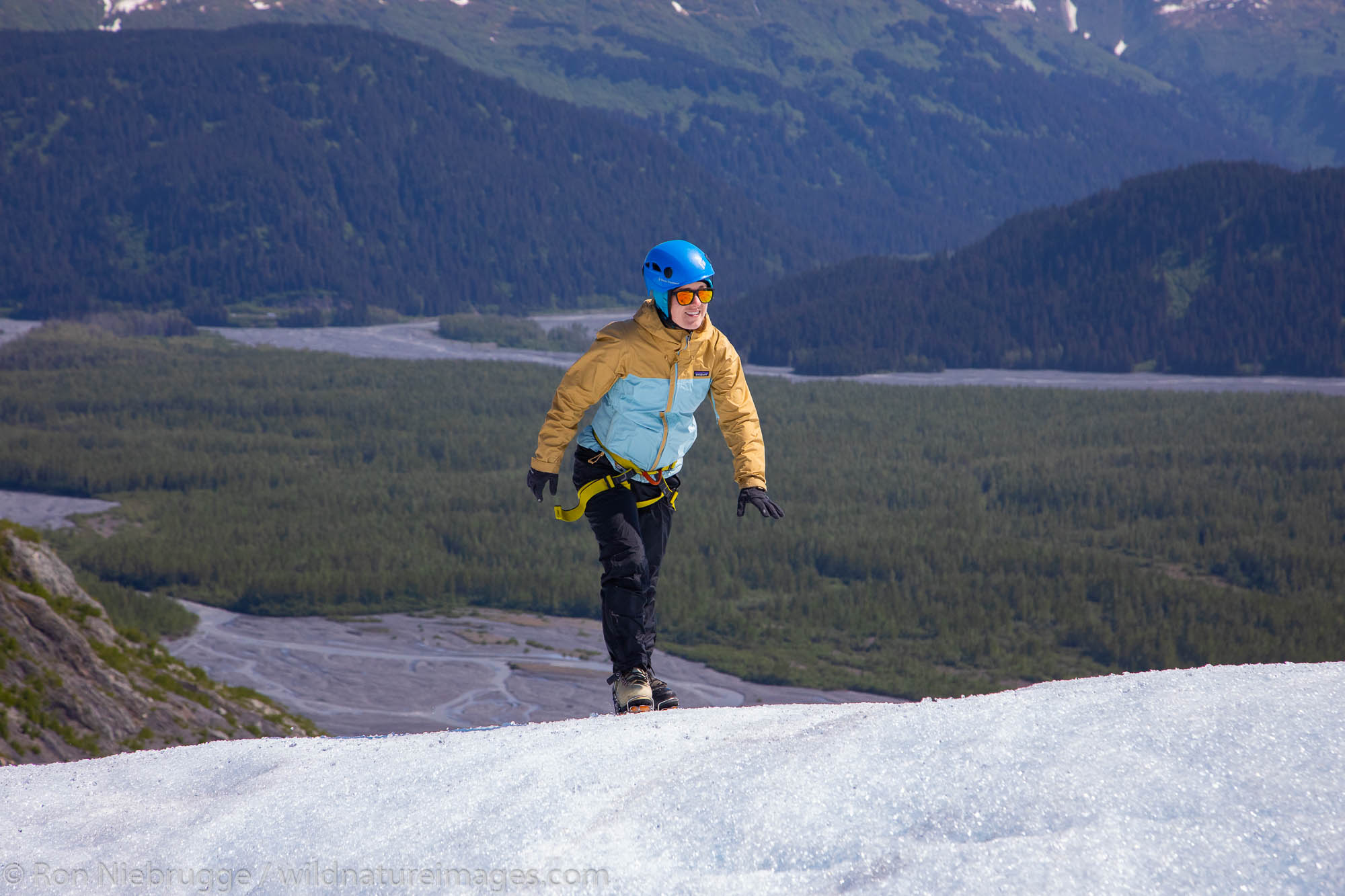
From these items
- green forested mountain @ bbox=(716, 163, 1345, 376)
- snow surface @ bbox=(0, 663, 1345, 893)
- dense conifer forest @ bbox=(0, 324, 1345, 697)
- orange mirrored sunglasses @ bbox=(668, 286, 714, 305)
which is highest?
green forested mountain @ bbox=(716, 163, 1345, 376)

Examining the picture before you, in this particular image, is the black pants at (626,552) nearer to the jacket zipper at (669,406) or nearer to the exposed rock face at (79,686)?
the jacket zipper at (669,406)

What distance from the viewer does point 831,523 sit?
36.1 metres

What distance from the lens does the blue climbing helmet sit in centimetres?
746

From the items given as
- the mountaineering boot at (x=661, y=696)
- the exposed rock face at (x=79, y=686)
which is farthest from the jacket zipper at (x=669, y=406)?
the exposed rock face at (x=79, y=686)

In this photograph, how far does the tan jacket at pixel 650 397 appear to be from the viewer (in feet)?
24.8

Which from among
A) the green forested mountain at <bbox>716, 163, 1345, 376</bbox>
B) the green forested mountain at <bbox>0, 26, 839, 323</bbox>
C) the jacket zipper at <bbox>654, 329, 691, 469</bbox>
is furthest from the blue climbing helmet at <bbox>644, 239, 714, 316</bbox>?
the green forested mountain at <bbox>0, 26, 839, 323</bbox>

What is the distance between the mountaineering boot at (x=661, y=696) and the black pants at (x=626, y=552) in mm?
153

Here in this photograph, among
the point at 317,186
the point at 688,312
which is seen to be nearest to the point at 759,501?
the point at 688,312

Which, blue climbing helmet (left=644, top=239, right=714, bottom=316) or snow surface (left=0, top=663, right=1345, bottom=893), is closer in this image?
snow surface (left=0, top=663, right=1345, bottom=893)

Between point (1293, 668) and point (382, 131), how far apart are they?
5851 inches

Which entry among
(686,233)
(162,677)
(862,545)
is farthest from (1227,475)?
(686,233)

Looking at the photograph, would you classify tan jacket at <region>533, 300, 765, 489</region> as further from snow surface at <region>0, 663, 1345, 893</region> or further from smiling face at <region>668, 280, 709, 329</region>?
snow surface at <region>0, 663, 1345, 893</region>

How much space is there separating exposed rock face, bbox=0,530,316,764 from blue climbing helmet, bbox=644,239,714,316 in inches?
278

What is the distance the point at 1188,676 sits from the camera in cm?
582
